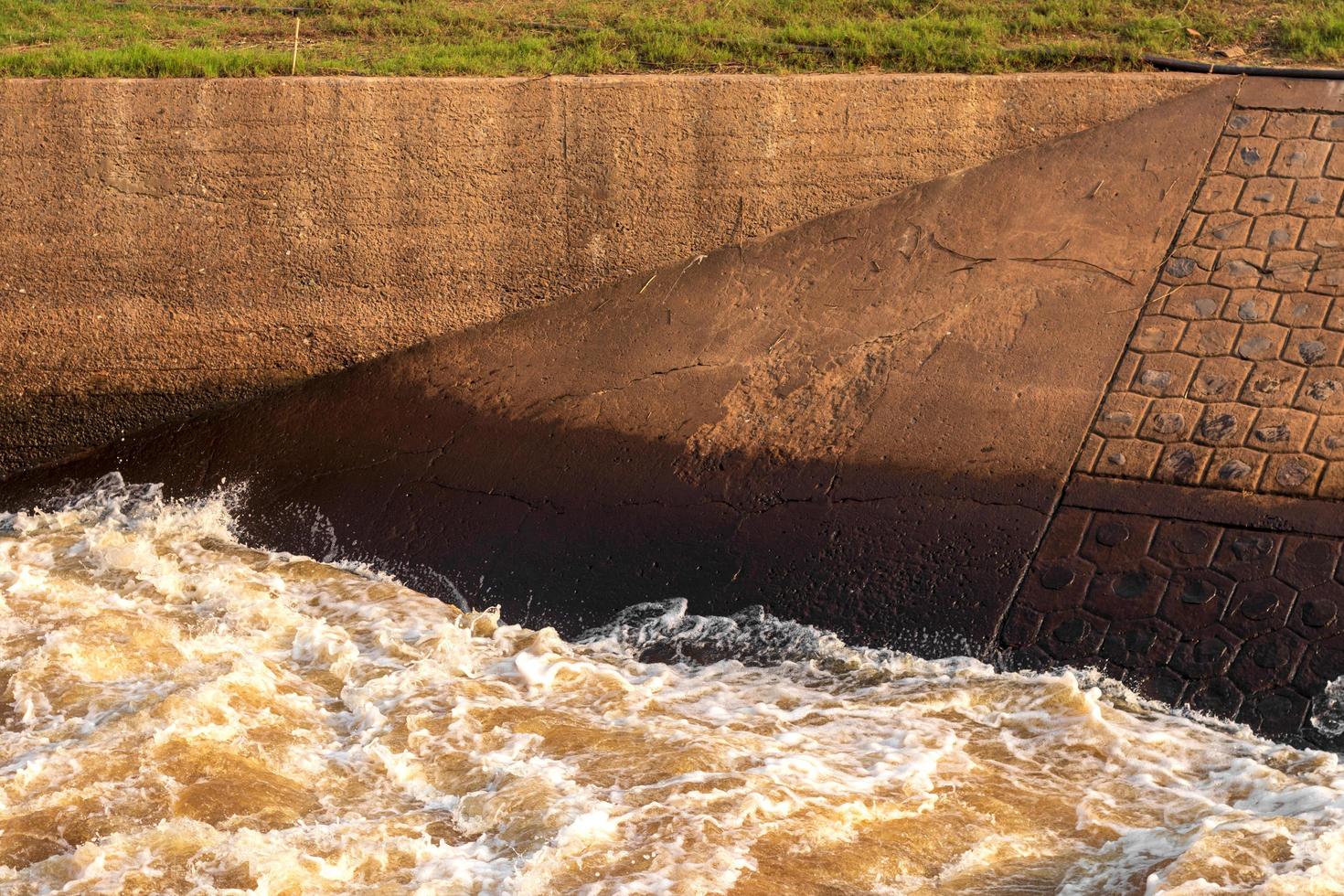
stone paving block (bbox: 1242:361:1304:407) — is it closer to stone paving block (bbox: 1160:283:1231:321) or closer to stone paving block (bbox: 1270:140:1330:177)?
stone paving block (bbox: 1160:283:1231:321)

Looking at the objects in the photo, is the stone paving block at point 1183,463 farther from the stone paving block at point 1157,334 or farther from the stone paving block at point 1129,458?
the stone paving block at point 1157,334

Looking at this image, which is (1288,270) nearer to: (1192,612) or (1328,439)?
(1328,439)

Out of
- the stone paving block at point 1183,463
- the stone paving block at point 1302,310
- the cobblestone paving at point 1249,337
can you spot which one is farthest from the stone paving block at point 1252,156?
the stone paving block at point 1183,463

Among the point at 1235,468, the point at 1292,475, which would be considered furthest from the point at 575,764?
the point at 1292,475

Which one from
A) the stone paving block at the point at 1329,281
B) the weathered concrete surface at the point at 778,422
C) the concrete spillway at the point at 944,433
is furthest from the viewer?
the stone paving block at the point at 1329,281

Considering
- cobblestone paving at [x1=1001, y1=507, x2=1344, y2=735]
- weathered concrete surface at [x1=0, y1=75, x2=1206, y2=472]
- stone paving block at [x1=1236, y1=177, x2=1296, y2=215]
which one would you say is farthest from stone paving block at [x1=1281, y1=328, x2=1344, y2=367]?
weathered concrete surface at [x1=0, y1=75, x2=1206, y2=472]
